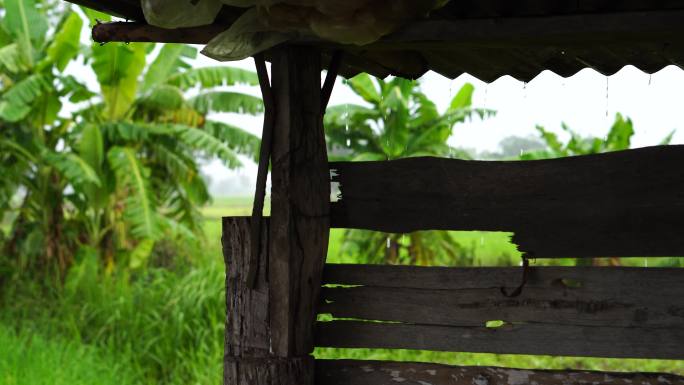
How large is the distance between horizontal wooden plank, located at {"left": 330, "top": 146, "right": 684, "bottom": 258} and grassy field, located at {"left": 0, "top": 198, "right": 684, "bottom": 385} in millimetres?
5067

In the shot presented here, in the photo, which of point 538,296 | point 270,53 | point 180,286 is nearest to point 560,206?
point 538,296

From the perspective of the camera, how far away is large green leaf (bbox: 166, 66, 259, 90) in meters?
9.75

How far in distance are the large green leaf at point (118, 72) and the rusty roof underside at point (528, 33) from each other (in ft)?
20.0

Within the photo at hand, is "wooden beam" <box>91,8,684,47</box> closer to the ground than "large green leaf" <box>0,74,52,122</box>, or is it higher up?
closer to the ground

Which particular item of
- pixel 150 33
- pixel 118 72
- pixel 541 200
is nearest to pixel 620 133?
pixel 118 72

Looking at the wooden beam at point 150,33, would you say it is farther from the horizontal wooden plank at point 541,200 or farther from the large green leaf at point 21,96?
the large green leaf at point 21,96

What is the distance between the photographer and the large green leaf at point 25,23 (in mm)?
9055

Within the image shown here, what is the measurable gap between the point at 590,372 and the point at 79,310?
7386mm

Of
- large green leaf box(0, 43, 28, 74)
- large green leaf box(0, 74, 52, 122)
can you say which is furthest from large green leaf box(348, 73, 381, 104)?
large green leaf box(0, 43, 28, 74)

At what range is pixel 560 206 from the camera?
2.63 meters

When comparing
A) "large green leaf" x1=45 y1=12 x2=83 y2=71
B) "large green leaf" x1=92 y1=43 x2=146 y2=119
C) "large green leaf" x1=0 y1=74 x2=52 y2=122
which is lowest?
"large green leaf" x1=0 y1=74 x2=52 y2=122

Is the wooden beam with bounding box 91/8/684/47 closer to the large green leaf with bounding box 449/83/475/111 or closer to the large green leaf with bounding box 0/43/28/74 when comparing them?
the large green leaf with bounding box 0/43/28/74

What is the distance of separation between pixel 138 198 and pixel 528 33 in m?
7.09

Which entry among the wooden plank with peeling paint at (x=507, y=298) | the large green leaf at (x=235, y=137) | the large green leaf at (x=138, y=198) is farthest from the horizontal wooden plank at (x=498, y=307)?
the large green leaf at (x=235, y=137)
